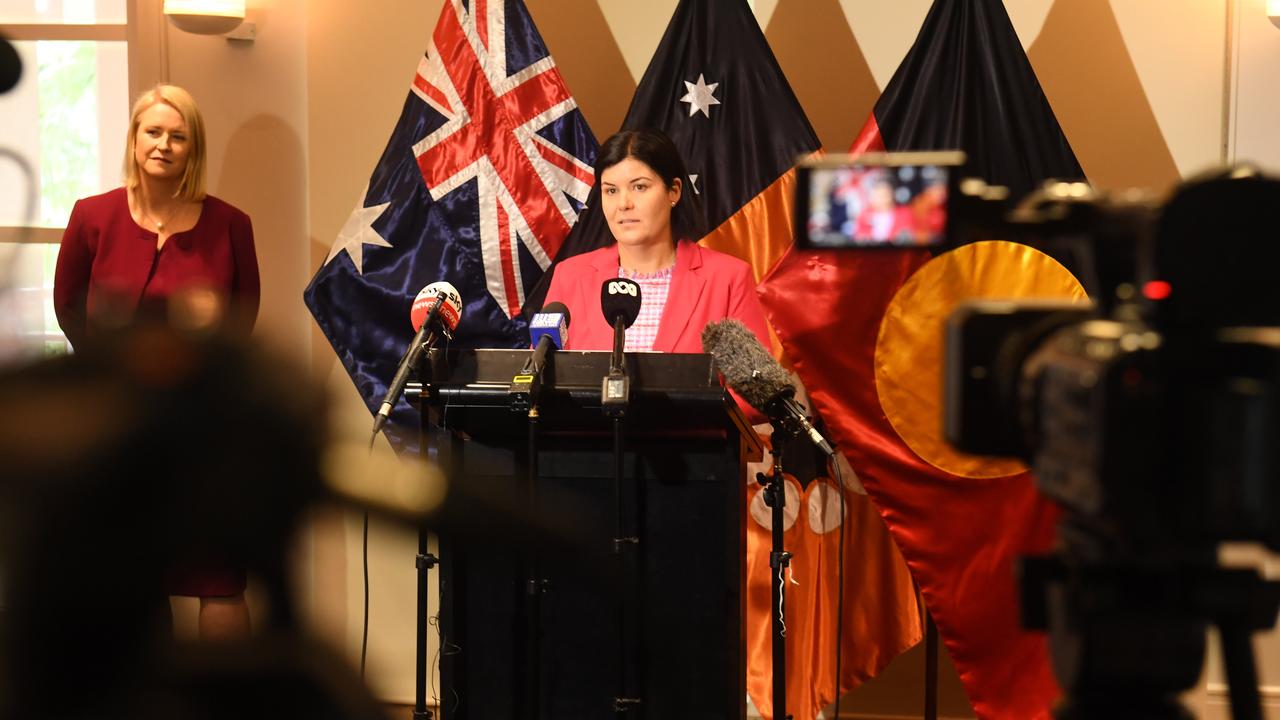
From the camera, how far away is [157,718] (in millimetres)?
418

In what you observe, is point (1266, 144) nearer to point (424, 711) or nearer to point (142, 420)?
point (424, 711)

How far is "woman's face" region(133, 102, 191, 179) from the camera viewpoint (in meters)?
3.57

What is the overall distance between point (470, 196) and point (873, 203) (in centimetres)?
304

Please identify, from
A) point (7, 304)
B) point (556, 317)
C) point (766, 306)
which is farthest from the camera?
point (766, 306)

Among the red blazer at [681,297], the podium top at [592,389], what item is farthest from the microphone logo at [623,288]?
the red blazer at [681,297]

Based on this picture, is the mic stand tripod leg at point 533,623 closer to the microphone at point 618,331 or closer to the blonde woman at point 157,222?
the microphone at point 618,331

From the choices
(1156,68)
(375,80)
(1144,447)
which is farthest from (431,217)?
(1144,447)

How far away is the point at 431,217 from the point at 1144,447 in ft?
10.9

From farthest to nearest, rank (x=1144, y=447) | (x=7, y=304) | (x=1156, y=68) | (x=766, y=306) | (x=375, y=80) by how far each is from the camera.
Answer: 1. (x=375, y=80)
2. (x=1156, y=68)
3. (x=766, y=306)
4. (x=1144, y=447)
5. (x=7, y=304)

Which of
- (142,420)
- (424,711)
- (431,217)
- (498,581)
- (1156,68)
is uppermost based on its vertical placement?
(1156,68)

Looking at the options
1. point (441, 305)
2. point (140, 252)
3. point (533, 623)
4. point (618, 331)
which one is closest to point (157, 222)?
point (140, 252)

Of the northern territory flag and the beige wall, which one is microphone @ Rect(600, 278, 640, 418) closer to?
the northern territory flag

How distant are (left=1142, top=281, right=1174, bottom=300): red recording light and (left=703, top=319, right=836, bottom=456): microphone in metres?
1.64

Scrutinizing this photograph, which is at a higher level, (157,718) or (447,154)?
(447,154)
